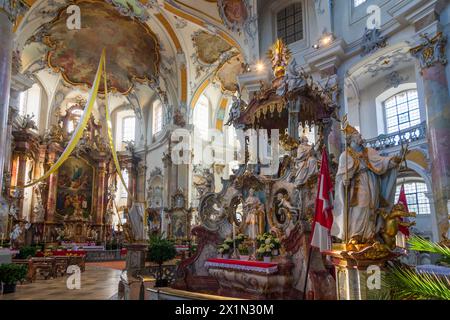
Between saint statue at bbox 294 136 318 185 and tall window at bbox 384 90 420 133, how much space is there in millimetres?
7787

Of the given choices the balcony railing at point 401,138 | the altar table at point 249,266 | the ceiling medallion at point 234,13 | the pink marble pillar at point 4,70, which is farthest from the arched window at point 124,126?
the altar table at point 249,266

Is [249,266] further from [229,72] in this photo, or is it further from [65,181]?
[65,181]

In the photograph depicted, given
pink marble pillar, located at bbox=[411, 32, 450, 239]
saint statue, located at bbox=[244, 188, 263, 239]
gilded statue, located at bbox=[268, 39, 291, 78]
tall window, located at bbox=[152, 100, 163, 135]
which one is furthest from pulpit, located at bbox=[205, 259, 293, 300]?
tall window, located at bbox=[152, 100, 163, 135]

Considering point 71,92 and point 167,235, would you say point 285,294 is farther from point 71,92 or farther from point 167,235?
point 71,92

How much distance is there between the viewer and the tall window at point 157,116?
78.6 ft

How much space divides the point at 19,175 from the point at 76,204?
4.03m

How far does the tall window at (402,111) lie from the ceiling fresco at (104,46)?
12.4 m

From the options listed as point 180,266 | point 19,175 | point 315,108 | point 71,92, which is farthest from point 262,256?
point 71,92

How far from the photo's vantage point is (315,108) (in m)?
9.45

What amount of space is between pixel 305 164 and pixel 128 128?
820 inches

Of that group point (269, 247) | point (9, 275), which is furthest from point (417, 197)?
point (9, 275)

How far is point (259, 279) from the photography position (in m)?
6.40

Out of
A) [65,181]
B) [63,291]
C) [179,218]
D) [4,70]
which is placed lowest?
[63,291]
